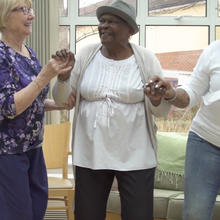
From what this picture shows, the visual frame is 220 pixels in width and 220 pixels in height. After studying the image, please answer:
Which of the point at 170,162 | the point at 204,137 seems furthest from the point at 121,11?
the point at 170,162

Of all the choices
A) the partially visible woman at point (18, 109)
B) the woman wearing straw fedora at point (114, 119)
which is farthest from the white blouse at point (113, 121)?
the partially visible woman at point (18, 109)

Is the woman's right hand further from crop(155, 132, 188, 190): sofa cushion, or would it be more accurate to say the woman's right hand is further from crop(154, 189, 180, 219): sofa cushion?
crop(155, 132, 188, 190): sofa cushion

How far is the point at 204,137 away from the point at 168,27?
3097 mm

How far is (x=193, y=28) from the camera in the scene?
525 cm

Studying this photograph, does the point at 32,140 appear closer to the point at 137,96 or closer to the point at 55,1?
the point at 137,96

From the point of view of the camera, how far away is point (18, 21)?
2.05m

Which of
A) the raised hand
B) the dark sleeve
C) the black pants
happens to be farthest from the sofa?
the dark sleeve

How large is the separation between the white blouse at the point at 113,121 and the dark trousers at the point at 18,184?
23cm

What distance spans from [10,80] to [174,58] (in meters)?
3.50

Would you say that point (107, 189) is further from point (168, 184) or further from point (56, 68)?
point (168, 184)

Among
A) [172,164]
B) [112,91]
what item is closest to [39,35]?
[172,164]

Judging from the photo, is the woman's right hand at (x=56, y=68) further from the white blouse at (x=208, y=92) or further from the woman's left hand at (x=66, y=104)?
the white blouse at (x=208, y=92)

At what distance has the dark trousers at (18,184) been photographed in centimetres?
200

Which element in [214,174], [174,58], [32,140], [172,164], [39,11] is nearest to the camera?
[32,140]
